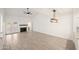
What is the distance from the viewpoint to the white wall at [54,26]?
190 centimetres

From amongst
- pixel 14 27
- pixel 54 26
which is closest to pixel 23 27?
pixel 14 27

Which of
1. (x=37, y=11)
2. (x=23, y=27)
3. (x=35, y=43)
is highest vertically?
(x=37, y=11)

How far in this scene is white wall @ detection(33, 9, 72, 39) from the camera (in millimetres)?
1898

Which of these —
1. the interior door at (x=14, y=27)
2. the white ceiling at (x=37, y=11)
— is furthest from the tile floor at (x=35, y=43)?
the white ceiling at (x=37, y=11)

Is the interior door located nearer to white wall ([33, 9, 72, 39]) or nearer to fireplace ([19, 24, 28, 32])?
fireplace ([19, 24, 28, 32])

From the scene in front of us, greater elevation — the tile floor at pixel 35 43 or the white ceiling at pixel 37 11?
the white ceiling at pixel 37 11

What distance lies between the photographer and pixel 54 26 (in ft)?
6.26

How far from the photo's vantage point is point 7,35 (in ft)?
6.17

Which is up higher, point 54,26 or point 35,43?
point 54,26

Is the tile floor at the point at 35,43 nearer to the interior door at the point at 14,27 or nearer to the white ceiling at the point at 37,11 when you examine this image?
the interior door at the point at 14,27

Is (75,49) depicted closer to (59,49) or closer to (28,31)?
(59,49)

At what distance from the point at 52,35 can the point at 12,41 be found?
2.15 feet

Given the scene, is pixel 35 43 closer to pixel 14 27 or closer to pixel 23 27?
pixel 23 27
